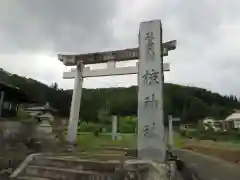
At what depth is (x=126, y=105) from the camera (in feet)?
166

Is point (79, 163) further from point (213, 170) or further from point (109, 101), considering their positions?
point (109, 101)

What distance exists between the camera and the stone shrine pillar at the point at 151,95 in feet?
23.5

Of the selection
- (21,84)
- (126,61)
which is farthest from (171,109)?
(126,61)

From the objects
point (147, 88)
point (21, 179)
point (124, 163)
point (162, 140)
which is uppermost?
point (147, 88)

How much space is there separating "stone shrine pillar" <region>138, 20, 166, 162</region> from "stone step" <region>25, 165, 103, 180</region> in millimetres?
1659

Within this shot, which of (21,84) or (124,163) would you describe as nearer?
(124,163)

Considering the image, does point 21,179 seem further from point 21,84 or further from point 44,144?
point 21,84

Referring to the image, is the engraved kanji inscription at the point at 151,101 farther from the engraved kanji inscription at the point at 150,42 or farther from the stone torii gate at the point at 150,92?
the engraved kanji inscription at the point at 150,42

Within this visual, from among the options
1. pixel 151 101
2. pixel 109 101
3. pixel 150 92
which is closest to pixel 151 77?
pixel 150 92

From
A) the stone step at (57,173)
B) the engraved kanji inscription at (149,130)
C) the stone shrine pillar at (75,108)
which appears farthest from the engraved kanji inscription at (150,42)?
the stone shrine pillar at (75,108)

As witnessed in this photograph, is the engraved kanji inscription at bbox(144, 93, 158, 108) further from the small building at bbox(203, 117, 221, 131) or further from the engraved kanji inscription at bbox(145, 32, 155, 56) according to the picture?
A: the small building at bbox(203, 117, 221, 131)

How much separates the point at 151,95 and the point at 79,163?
276 centimetres

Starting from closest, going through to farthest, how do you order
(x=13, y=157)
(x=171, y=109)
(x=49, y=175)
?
(x=49, y=175)
(x=13, y=157)
(x=171, y=109)

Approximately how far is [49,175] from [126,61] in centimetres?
636
